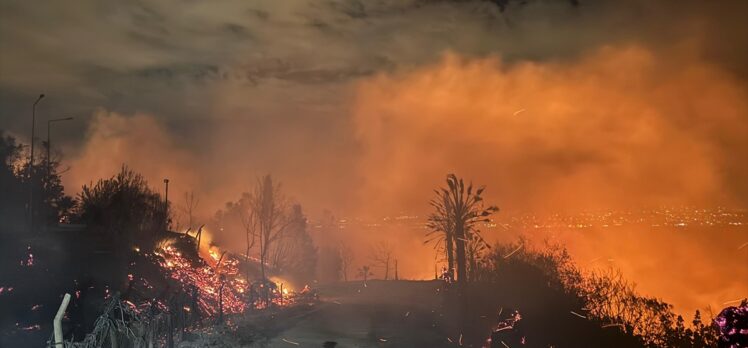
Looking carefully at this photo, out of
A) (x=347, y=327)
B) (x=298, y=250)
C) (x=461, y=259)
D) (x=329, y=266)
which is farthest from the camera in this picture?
(x=329, y=266)

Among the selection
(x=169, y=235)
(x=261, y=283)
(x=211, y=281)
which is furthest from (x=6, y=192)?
(x=261, y=283)

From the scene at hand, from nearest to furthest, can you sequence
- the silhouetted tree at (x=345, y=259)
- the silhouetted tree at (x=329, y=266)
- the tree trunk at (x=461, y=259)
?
the tree trunk at (x=461, y=259) < the silhouetted tree at (x=345, y=259) < the silhouetted tree at (x=329, y=266)

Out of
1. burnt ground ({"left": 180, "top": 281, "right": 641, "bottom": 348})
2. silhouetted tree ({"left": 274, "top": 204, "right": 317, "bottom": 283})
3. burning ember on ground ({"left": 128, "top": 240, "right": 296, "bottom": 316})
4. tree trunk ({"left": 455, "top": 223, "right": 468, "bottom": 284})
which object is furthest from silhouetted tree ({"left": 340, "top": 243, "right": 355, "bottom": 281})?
tree trunk ({"left": 455, "top": 223, "right": 468, "bottom": 284})

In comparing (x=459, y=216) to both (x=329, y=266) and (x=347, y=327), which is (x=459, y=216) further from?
(x=329, y=266)

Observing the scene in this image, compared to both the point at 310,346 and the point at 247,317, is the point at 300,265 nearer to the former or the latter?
the point at 247,317

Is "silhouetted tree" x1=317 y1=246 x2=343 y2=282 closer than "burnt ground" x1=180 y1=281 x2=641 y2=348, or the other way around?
"burnt ground" x1=180 y1=281 x2=641 y2=348

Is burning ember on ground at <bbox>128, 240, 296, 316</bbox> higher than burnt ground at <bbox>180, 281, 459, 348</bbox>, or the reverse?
burning ember on ground at <bbox>128, 240, 296, 316</bbox>

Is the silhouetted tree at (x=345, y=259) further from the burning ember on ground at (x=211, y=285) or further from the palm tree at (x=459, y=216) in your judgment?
the palm tree at (x=459, y=216)

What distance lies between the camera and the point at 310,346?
23969 mm

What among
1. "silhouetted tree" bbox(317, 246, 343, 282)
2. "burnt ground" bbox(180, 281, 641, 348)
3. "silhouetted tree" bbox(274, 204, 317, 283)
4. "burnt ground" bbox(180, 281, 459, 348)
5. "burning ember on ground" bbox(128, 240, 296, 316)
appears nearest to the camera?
"burnt ground" bbox(180, 281, 641, 348)

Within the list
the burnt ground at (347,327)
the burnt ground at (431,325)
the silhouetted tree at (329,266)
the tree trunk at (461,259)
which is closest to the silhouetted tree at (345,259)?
the silhouetted tree at (329,266)

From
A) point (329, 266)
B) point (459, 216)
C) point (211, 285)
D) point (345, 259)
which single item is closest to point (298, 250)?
point (345, 259)

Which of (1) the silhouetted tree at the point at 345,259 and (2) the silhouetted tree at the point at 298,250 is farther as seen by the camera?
(1) the silhouetted tree at the point at 345,259

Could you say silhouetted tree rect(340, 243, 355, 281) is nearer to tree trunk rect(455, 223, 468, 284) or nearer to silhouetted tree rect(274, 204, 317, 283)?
silhouetted tree rect(274, 204, 317, 283)
